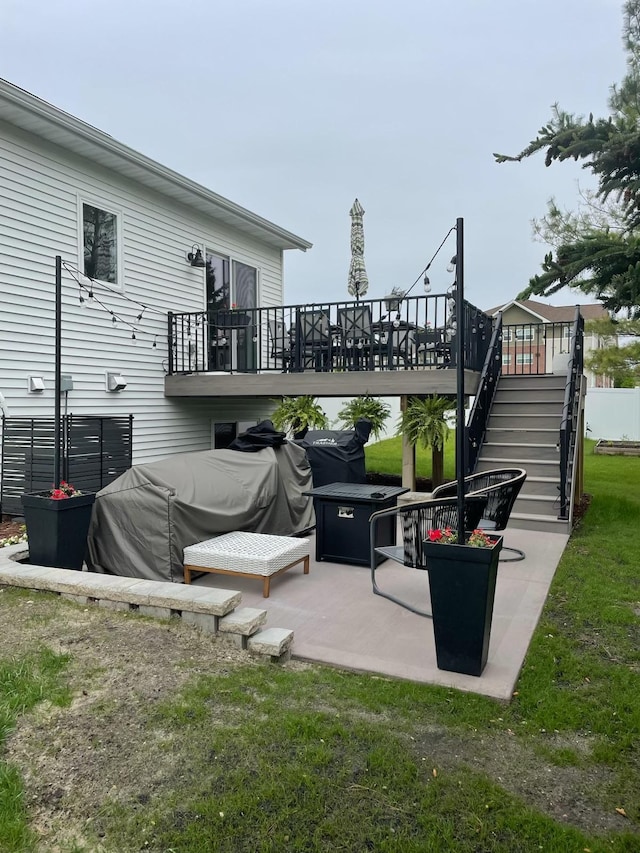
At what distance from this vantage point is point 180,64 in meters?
13.1

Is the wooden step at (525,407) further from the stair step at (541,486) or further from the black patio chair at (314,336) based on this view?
the black patio chair at (314,336)

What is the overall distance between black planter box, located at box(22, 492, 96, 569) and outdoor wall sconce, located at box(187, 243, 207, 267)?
6.52 metres

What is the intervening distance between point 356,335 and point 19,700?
690 cm

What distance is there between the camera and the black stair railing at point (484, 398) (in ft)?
25.7

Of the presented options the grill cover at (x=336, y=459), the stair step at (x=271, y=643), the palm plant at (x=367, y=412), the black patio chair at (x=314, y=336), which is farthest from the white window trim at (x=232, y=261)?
the stair step at (x=271, y=643)

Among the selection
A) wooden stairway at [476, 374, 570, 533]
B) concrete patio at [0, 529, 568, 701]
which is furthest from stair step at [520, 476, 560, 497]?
concrete patio at [0, 529, 568, 701]

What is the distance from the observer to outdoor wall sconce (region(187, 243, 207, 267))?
1046cm

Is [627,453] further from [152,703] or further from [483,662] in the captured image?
[152,703]

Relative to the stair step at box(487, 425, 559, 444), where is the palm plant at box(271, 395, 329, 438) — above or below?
above

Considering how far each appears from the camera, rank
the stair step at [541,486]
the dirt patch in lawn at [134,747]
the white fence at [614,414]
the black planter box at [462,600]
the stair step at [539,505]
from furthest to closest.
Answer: the white fence at [614,414] < the stair step at [541,486] < the stair step at [539,505] < the black planter box at [462,600] < the dirt patch in lawn at [134,747]

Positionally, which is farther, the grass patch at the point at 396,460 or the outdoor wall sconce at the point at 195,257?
the grass patch at the point at 396,460

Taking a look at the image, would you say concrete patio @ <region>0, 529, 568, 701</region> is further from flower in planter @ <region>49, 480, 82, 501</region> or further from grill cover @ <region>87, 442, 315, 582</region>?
flower in planter @ <region>49, 480, 82, 501</region>

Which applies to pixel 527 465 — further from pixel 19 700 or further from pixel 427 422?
pixel 19 700

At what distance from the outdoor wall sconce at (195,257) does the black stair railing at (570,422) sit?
240 inches
